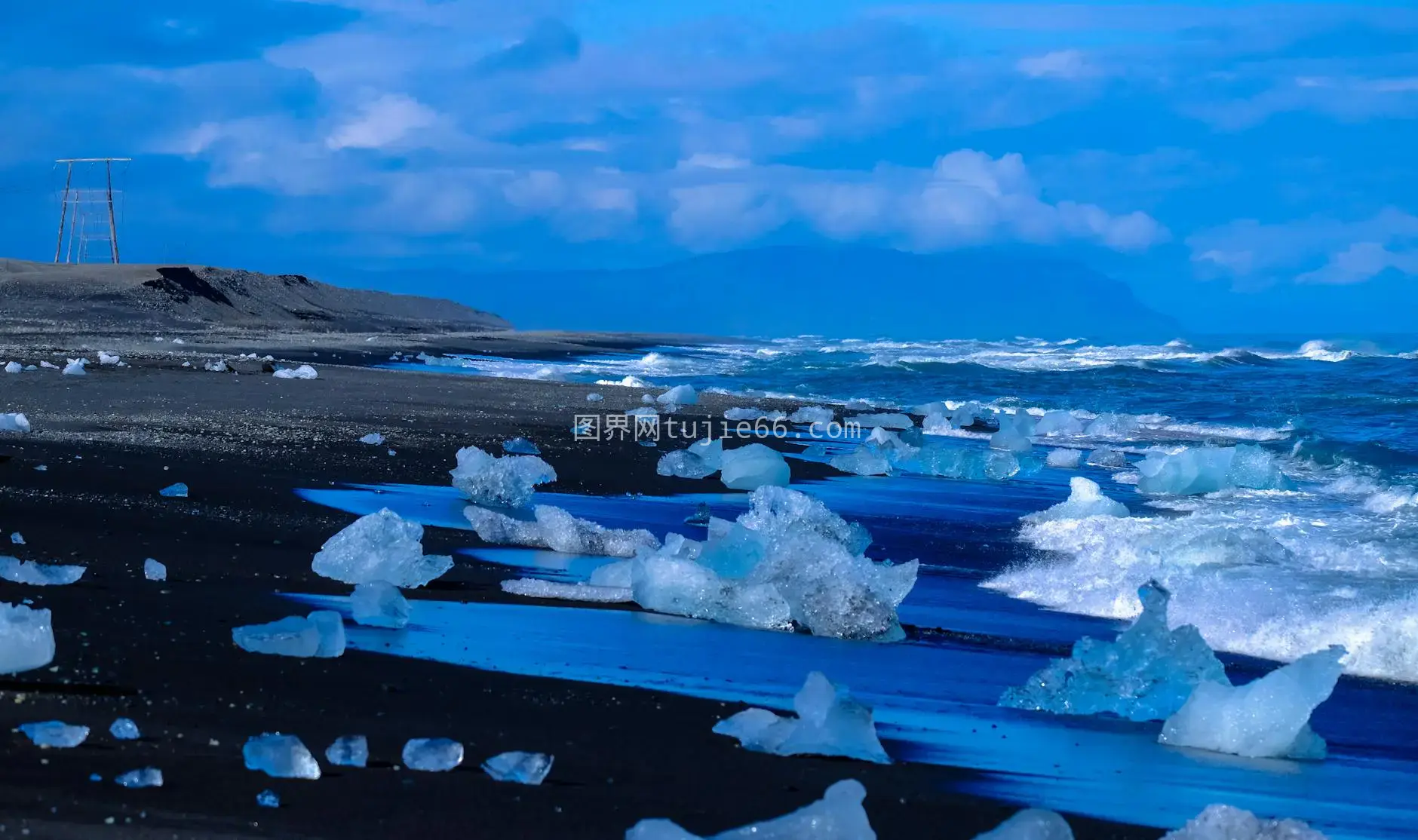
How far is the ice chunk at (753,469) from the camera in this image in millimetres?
9430

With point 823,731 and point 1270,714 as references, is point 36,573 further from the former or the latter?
point 1270,714

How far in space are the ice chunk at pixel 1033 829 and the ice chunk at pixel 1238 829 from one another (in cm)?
23

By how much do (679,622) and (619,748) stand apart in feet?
5.29

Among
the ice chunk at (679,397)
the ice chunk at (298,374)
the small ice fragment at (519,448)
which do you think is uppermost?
the ice chunk at (298,374)

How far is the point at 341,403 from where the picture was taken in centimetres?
1324

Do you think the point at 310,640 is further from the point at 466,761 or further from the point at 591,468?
the point at 591,468

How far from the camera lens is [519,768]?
292 centimetres

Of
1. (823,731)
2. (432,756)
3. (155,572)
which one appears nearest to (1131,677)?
(823,731)

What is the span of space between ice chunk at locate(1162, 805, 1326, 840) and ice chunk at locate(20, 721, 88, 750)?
7.60 feet

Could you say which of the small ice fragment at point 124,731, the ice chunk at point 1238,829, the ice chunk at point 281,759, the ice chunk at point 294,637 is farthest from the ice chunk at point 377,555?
the ice chunk at point 1238,829

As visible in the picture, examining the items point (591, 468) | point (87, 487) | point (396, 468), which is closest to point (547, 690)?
point (87, 487)

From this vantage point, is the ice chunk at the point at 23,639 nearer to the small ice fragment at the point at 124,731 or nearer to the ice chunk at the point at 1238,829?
the small ice fragment at the point at 124,731

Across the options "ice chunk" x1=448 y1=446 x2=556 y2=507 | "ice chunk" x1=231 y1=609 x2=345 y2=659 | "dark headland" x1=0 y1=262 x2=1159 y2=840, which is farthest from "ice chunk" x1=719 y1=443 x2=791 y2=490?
"ice chunk" x1=231 y1=609 x2=345 y2=659

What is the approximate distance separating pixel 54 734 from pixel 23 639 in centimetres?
59
